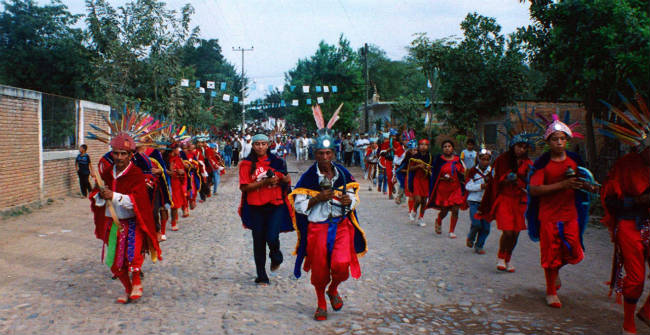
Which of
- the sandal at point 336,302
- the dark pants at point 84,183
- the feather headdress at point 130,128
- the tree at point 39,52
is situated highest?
the tree at point 39,52

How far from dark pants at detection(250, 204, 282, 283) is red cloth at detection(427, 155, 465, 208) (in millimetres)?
3940

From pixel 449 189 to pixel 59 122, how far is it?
11595 millimetres

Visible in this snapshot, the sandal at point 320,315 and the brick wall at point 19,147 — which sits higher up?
the brick wall at point 19,147

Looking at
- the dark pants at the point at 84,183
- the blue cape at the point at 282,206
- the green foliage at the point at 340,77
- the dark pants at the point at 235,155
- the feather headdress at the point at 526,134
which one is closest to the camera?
the blue cape at the point at 282,206

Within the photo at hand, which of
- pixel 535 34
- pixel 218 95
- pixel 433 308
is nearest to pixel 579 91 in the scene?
pixel 535 34

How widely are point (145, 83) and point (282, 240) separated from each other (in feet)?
62.1

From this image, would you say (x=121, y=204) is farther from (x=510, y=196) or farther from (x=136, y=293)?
(x=510, y=196)

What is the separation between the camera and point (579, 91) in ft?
40.5

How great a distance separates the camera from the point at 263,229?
6.32 m

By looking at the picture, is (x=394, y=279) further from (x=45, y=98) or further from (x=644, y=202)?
Result: (x=45, y=98)

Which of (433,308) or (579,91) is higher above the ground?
(579,91)

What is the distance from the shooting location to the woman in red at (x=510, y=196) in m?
6.64

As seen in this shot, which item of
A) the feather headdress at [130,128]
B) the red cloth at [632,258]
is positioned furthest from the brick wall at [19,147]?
the red cloth at [632,258]

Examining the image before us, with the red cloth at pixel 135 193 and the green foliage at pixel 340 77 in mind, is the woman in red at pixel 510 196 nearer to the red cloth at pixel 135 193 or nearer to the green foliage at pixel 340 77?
the red cloth at pixel 135 193
